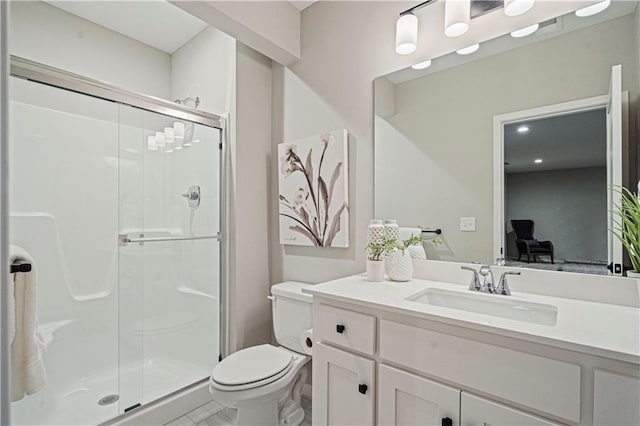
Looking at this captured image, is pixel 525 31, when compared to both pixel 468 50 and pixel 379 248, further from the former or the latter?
pixel 379 248

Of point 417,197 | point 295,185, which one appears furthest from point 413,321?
point 295,185

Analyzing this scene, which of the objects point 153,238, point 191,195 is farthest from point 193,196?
point 153,238

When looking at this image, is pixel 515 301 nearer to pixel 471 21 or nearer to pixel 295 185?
pixel 471 21

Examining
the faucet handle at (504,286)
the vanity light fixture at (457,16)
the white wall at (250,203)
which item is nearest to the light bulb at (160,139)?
the white wall at (250,203)

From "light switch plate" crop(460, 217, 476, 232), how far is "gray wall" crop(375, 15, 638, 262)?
0.8 inches

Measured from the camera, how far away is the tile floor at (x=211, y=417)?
1854 millimetres

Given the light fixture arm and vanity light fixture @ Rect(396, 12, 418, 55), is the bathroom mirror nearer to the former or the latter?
vanity light fixture @ Rect(396, 12, 418, 55)

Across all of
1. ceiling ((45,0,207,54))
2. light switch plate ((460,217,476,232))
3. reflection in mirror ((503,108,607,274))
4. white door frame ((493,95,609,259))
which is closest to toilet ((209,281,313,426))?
light switch plate ((460,217,476,232))

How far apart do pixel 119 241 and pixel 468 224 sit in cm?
203

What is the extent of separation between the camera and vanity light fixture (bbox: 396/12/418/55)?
1.60 metres

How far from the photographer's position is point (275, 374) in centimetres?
160

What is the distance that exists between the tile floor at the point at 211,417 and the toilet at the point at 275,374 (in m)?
0.17

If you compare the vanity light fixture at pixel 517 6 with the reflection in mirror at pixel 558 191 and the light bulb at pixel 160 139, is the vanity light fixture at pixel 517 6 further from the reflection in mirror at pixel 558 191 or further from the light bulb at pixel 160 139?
the light bulb at pixel 160 139

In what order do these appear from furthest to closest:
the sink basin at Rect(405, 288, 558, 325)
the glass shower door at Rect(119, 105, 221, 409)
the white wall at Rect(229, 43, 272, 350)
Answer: the white wall at Rect(229, 43, 272, 350), the glass shower door at Rect(119, 105, 221, 409), the sink basin at Rect(405, 288, 558, 325)
